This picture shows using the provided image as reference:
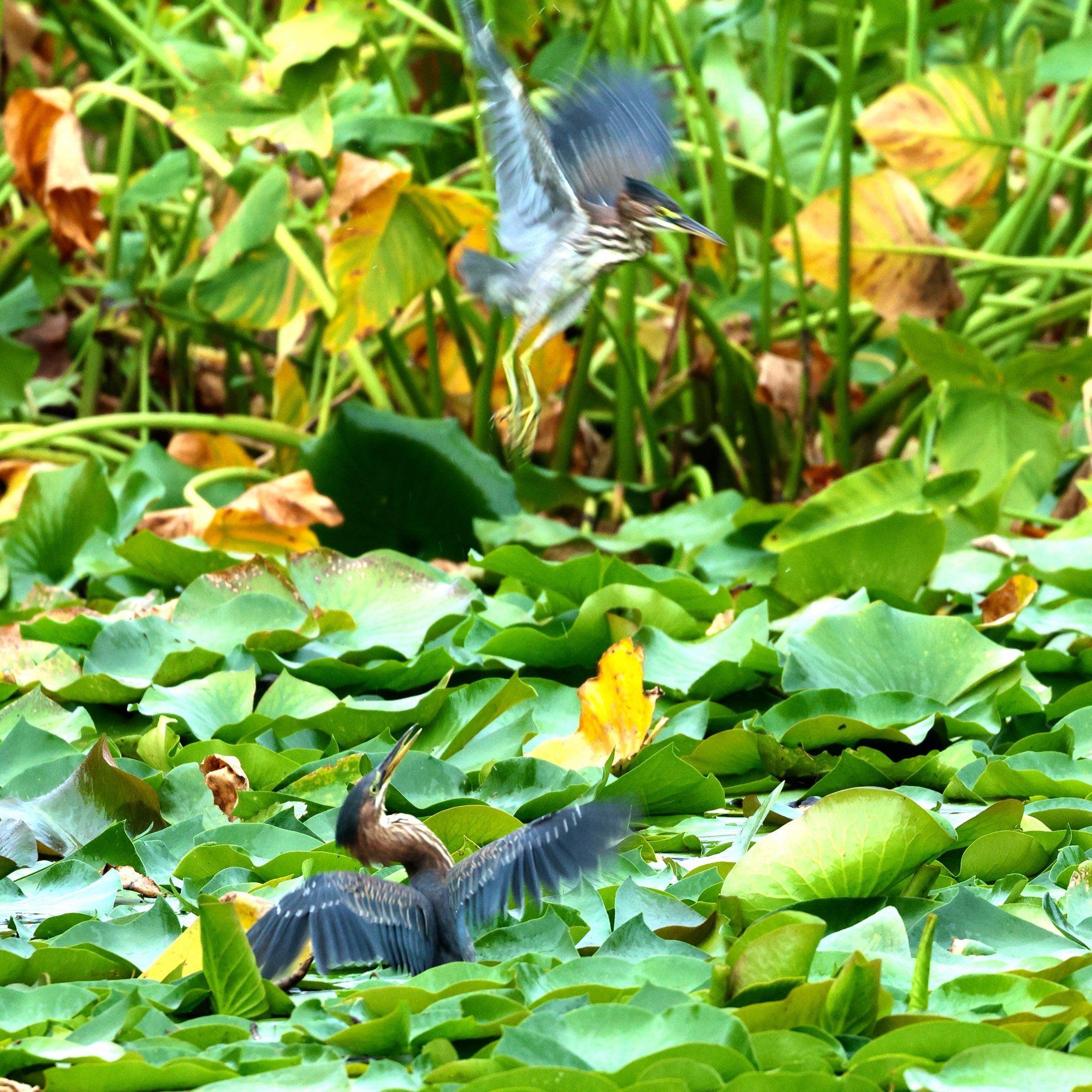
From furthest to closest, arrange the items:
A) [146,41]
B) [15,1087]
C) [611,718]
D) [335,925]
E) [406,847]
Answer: [146,41] → [611,718] → [406,847] → [335,925] → [15,1087]

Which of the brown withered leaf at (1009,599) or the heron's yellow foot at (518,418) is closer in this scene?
the heron's yellow foot at (518,418)

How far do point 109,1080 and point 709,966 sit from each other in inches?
16.1

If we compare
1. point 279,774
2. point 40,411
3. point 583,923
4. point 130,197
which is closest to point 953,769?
point 583,923

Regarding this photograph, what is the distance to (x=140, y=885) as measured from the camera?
1.39m

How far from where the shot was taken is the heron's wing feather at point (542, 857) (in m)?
1.14

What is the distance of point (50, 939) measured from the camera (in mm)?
1260

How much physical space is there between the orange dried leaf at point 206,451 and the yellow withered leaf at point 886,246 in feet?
3.98

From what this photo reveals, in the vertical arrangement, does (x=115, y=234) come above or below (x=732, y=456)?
above

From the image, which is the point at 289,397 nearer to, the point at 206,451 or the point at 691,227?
the point at 206,451

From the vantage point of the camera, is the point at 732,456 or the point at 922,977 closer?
the point at 922,977

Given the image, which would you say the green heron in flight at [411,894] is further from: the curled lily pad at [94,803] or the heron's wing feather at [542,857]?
the curled lily pad at [94,803]

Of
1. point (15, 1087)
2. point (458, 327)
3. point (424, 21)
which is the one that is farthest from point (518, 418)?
point (424, 21)

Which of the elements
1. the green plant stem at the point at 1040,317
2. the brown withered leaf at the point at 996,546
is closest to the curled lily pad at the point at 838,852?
the brown withered leaf at the point at 996,546

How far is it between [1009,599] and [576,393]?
1.13 m
